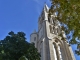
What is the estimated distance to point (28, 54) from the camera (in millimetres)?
11406

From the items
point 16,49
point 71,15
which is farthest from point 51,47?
point 71,15

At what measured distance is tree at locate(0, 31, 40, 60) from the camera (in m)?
11.3

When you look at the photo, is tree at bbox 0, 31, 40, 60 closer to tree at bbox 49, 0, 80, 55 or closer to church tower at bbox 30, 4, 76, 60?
tree at bbox 49, 0, 80, 55

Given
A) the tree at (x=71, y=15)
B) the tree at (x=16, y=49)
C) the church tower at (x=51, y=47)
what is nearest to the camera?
the tree at (x=71, y=15)

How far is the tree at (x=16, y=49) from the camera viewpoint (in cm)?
1134

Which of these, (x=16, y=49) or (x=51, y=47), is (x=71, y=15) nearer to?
(x=16, y=49)

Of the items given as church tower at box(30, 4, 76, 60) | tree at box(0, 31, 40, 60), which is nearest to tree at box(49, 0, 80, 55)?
tree at box(0, 31, 40, 60)

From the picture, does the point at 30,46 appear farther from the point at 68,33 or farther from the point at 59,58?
the point at 59,58

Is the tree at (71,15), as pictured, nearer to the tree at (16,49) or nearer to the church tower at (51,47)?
the tree at (16,49)

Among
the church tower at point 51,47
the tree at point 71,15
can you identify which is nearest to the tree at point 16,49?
the tree at point 71,15

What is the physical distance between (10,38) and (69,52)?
82.5 feet

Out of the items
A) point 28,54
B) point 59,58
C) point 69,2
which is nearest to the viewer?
point 69,2

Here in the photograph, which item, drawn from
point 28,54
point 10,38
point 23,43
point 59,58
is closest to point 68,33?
point 28,54

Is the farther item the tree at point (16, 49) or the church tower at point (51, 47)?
the church tower at point (51, 47)
